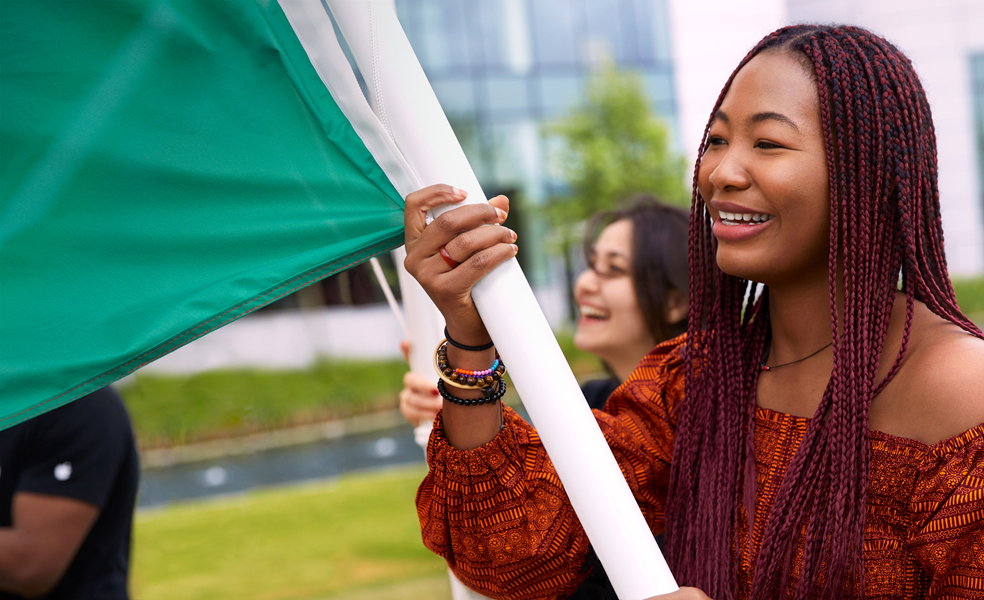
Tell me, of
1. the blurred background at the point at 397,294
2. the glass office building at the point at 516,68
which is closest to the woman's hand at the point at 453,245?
the blurred background at the point at 397,294

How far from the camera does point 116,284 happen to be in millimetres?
1500

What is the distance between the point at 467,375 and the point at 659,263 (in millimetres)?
2138

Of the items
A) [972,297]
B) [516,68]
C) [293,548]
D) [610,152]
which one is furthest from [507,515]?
[972,297]

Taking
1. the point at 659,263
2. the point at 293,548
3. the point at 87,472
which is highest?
the point at 659,263

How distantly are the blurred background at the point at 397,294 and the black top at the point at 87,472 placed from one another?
109 cm

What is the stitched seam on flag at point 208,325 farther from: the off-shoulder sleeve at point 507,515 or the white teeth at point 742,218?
the white teeth at point 742,218

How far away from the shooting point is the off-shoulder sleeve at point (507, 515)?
1669 millimetres

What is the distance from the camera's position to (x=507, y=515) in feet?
5.57

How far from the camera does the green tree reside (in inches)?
706

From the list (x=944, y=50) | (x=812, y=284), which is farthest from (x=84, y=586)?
(x=944, y=50)

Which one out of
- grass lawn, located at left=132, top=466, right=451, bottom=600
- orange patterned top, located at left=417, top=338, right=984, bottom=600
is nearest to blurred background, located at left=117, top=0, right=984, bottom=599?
grass lawn, located at left=132, top=466, right=451, bottom=600

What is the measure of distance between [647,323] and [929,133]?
1978mm

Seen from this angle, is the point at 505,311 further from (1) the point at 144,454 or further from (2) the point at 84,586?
(1) the point at 144,454

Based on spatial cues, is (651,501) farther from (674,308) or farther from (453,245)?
(674,308)
